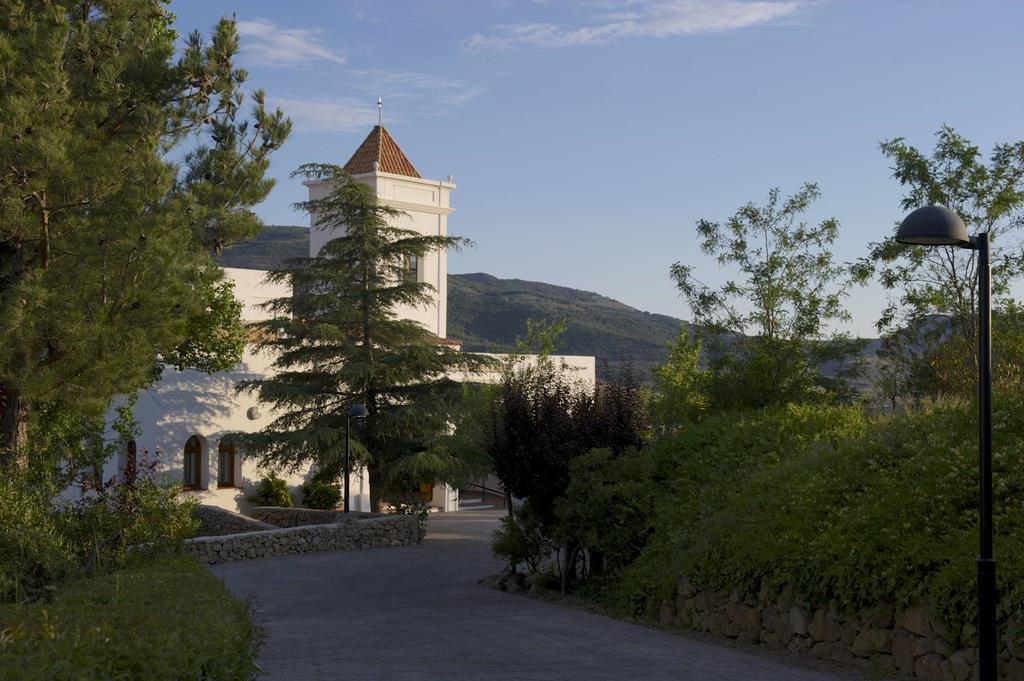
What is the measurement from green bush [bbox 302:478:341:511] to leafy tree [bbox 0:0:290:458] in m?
14.3

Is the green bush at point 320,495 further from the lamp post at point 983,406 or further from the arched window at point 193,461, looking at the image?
the lamp post at point 983,406

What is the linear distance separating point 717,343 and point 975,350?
17.2 feet

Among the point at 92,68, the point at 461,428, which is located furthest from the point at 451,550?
the point at 92,68

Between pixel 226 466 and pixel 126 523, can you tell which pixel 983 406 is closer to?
pixel 126 523

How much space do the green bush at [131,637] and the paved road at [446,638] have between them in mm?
1444

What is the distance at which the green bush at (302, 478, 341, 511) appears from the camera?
31.4 metres

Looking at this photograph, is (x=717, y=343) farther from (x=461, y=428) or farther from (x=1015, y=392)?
(x=1015, y=392)

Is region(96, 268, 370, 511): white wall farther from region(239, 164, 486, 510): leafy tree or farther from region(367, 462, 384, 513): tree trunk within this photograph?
region(239, 164, 486, 510): leafy tree

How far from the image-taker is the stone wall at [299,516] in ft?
85.5

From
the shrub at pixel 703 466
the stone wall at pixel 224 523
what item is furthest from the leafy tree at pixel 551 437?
the stone wall at pixel 224 523

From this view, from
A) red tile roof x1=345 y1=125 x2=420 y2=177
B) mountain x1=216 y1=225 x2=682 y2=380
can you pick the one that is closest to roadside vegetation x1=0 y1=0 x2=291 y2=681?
red tile roof x1=345 y1=125 x2=420 y2=177

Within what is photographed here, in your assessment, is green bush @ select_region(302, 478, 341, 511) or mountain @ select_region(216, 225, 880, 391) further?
mountain @ select_region(216, 225, 880, 391)

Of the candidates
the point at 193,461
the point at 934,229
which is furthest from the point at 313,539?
the point at 934,229

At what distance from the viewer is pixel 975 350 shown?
72.3ft
